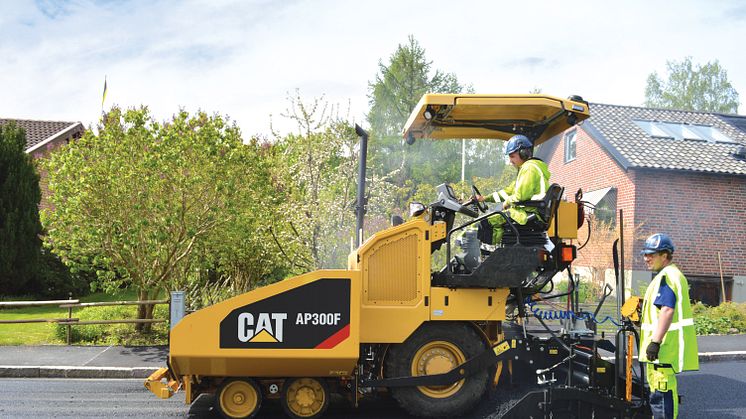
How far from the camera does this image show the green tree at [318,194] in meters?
12.0

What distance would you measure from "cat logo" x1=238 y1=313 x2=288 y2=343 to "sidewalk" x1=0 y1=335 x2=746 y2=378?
11.4 ft

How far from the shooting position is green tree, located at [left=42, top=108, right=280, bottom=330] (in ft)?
31.9

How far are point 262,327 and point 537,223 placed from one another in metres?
2.52

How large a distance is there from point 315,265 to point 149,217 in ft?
10.3

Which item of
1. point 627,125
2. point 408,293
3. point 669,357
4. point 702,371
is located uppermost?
point 627,125

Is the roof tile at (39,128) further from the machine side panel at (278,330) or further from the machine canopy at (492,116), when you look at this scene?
the machine side panel at (278,330)

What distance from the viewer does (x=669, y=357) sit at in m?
4.70

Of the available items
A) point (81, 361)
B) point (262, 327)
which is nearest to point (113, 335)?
point (81, 361)

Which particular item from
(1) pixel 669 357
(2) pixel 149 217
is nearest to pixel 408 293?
(1) pixel 669 357

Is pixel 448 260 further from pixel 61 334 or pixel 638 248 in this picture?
pixel 638 248

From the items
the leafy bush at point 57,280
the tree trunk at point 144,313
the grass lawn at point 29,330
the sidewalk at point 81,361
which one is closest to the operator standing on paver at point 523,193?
the sidewalk at point 81,361

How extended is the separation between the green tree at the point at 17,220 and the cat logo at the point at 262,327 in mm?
12655

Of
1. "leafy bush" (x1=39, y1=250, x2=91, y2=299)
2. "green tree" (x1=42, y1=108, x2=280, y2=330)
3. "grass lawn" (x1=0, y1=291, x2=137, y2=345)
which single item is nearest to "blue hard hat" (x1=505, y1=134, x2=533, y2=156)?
"green tree" (x1=42, y1=108, x2=280, y2=330)

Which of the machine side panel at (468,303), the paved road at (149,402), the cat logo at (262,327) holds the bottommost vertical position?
the paved road at (149,402)
